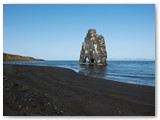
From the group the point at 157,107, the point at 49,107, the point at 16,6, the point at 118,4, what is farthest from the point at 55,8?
the point at 157,107

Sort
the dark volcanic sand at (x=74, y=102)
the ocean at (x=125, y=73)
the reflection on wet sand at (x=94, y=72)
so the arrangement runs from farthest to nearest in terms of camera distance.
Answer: the reflection on wet sand at (x=94, y=72), the ocean at (x=125, y=73), the dark volcanic sand at (x=74, y=102)

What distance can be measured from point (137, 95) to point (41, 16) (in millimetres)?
4091

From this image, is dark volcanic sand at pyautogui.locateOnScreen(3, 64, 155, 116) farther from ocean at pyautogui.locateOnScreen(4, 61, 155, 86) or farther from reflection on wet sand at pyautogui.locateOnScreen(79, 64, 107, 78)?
reflection on wet sand at pyautogui.locateOnScreen(79, 64, 107, 78)

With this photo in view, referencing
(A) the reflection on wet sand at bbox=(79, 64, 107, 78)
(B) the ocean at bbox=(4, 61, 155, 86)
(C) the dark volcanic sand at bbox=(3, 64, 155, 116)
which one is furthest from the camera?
(A) the reflection on wet sand at bbox=(79, 64, 107, 78)

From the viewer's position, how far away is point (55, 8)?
21.5 feet

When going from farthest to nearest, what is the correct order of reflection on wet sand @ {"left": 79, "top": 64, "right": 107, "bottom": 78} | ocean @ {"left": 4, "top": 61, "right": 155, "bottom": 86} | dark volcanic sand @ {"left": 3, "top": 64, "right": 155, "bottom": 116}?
reflection on wet sand @ {"left": 79, "top": 64, "right": 107, "bottom": 78}
ocean @ {"left": 4, "top": 61, "right": 155, "bottom": 86}
dark volcanic sand @ {"left": 3, "top": 64, "right": 155, "bottom": 116}

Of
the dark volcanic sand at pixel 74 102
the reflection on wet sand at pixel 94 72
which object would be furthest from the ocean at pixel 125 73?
the dark volcanic sand at pixel 74 102

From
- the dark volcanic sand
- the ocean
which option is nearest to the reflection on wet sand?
the ocean

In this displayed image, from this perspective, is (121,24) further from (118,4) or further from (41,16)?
(41,16)

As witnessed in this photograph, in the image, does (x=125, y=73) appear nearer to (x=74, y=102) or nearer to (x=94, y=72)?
(x=94, y=72)

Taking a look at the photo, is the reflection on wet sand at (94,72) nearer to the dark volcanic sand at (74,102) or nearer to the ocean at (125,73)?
the ocean at (125,73)

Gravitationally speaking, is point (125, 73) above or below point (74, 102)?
below

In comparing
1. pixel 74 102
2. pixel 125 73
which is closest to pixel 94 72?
pixel 125 73

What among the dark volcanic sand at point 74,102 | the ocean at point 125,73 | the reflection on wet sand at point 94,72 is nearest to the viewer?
the dark volcanic sand at point 74,102
